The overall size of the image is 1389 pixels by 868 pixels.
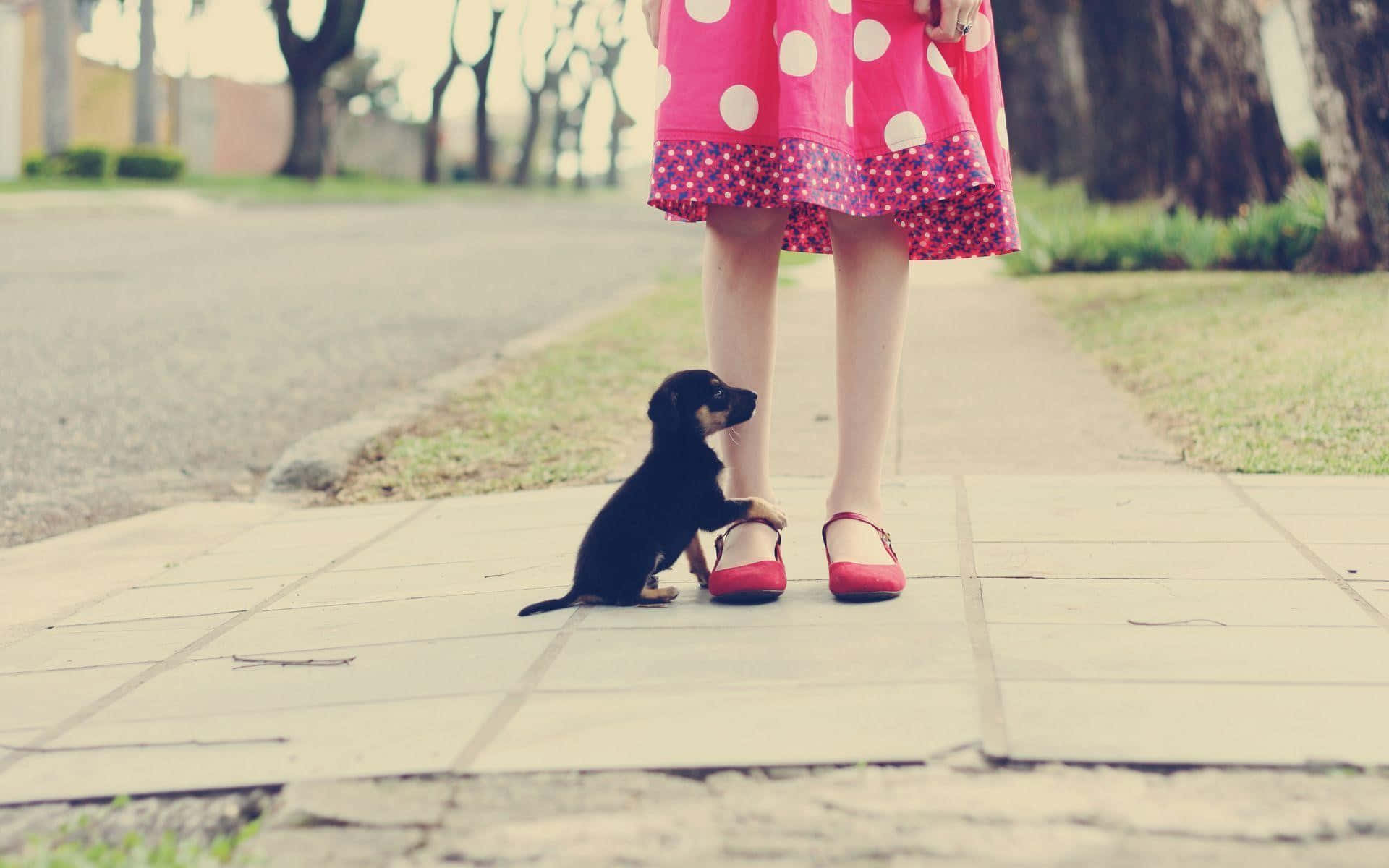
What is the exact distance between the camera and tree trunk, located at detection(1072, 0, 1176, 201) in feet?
34.2

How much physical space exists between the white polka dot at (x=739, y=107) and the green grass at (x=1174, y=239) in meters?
6.38

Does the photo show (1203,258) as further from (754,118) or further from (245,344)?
(754,118)

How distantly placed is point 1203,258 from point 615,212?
15.5 meters

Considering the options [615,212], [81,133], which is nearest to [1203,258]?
[615,212]

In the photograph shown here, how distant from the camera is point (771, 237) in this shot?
2.71 meters

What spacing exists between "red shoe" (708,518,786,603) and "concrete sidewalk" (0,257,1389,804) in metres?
0.05

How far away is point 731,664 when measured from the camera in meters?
2.14

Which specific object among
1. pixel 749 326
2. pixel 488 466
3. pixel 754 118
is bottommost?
pixel 488 466

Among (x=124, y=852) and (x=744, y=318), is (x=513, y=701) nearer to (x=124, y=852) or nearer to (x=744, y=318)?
(x=124, y=852)

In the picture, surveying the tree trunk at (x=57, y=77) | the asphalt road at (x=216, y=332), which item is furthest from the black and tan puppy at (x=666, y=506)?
the tree trunk at (x=57, y=77)

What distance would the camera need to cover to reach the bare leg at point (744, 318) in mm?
2676

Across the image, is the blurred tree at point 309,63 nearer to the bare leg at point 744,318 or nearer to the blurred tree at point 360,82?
the blurred tree at point 360,82

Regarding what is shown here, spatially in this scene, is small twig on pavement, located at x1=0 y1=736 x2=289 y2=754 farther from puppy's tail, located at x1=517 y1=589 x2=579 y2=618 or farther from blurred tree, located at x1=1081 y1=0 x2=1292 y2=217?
blurred tree, located at x1=1081 y1=0 x2=1292 y2=217

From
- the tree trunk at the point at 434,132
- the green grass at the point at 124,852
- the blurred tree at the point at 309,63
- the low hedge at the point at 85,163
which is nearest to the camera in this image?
the green grass at the point at 124,852
